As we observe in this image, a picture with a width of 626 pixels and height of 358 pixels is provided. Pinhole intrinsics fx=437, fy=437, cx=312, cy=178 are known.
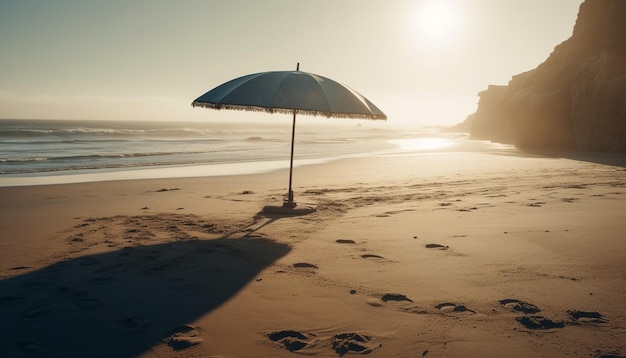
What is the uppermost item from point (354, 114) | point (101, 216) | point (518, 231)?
point (354, 114)

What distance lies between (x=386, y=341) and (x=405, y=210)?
5.26m

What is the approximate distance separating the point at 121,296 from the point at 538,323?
3.57m

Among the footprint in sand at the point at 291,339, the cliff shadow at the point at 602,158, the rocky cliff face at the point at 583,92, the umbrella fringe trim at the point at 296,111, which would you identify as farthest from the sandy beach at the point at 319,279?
the rocky cliff face at the point at 583,92

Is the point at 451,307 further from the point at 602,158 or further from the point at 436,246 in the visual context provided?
the point at 602,158

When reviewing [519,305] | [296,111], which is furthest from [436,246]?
[296,111]

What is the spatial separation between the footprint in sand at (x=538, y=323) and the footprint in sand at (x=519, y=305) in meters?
0.14

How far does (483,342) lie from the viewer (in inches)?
123

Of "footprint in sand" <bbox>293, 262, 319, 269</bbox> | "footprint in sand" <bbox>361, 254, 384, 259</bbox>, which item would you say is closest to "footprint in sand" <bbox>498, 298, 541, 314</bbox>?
"footprint in sand" <bbox>361, 254, 384, 259</bbox>

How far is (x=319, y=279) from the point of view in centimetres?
454

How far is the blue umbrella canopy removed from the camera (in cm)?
673

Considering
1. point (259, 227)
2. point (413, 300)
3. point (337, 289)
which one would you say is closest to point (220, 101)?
point (259, 227)

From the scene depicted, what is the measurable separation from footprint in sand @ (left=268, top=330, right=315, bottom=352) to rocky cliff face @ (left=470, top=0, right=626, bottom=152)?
81.1 ft

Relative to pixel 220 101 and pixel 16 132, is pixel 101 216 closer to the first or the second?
pixel 220 101

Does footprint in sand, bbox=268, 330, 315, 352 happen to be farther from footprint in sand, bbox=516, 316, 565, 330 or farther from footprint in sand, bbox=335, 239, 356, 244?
footprint in sand, bbox=335, 239, 356, 244
